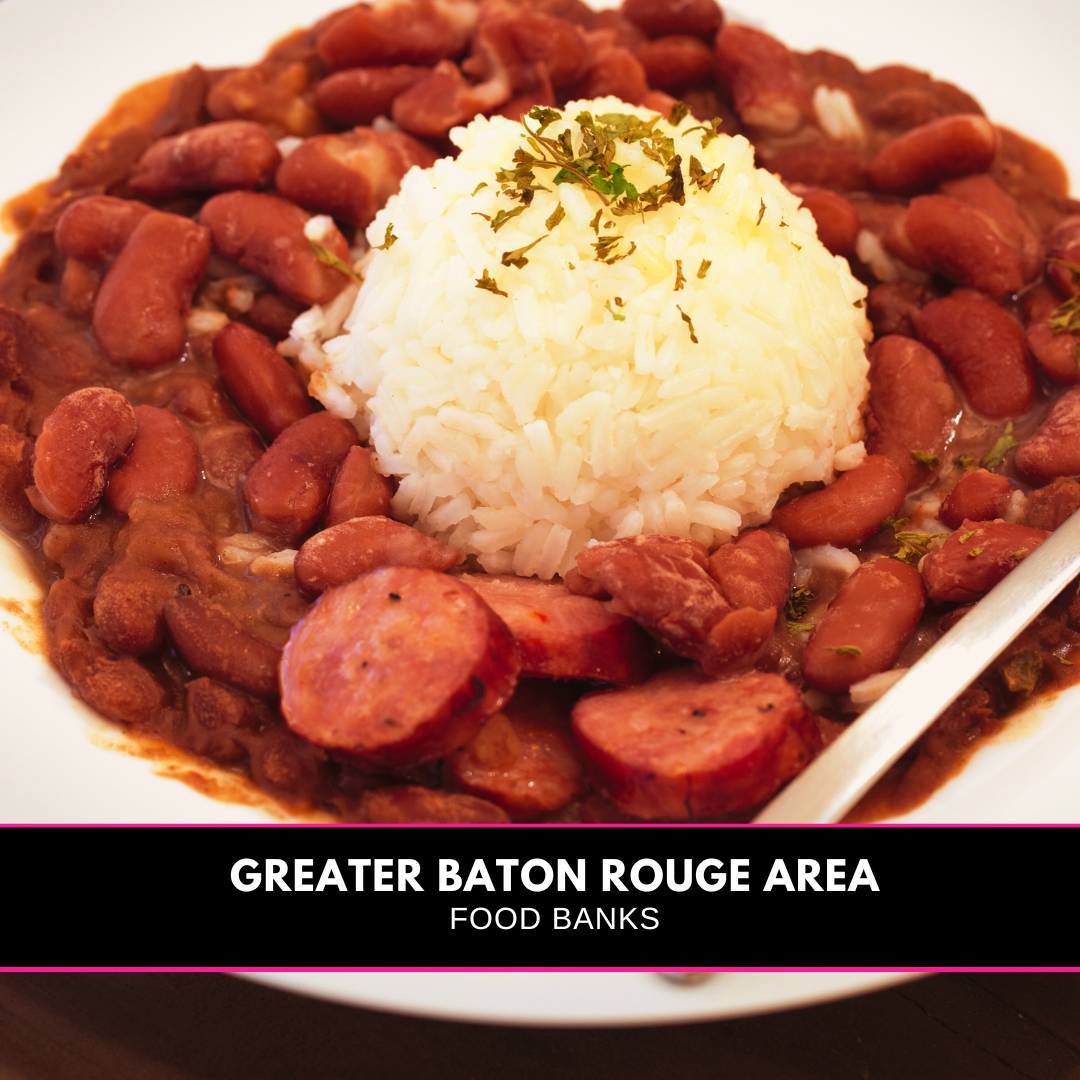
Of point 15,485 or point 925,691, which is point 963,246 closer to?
point 925,691

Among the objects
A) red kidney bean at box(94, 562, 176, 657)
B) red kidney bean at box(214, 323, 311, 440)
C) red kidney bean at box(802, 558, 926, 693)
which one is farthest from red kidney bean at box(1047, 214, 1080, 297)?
red kidney bean at box(94, 562, 176, 657)

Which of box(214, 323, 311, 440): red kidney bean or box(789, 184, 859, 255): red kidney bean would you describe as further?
box(789, 184, 859, 255): red kidney bean

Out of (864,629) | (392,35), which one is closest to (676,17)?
(392,35)

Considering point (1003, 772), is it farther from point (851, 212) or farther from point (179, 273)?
point (179, 273)

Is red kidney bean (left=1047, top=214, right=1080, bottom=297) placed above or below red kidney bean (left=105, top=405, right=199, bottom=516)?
above

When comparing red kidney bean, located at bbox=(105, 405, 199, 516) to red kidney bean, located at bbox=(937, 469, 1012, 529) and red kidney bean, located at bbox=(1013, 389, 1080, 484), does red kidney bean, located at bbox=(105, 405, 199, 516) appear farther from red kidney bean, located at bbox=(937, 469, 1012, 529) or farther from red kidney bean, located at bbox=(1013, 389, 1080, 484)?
red kidney bean, located at bbox=(1013, 389, 1080, 484)

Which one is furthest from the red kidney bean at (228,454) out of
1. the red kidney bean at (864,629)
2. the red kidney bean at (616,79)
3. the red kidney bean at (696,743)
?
the red kidney bean at (616,79)
